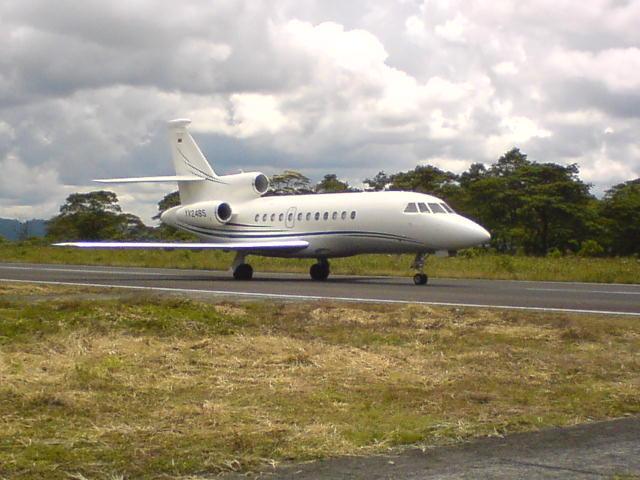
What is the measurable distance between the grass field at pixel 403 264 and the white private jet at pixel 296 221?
448cm

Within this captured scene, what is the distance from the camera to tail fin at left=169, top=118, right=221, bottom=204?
37.1 m

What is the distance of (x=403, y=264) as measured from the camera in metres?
42.0

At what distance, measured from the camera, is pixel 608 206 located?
74.4 m

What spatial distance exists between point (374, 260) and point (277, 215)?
12926mm

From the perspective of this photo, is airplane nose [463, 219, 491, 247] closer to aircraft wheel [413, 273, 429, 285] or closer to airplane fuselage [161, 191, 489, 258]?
airplane fuselage [161, 191, 489, 258]

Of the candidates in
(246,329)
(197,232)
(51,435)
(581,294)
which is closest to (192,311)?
(246,329)

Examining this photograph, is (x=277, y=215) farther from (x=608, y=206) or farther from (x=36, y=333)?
(x=608, y=206)

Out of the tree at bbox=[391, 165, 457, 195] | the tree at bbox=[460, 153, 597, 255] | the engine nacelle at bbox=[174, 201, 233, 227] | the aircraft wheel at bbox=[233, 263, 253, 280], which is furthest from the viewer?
the tree at bbox=[391, 165, 457, 195]

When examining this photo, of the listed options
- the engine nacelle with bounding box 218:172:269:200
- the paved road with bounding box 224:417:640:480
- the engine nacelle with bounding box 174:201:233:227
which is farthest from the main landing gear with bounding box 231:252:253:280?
the paved road with bounding box 224:417:640:480

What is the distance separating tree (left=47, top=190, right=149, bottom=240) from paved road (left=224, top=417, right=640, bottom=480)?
3289 inches

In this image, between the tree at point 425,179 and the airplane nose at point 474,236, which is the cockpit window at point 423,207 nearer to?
the airplane nose at point 474,236

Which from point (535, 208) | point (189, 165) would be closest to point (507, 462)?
point (189, 165)

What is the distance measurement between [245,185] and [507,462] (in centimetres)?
2970

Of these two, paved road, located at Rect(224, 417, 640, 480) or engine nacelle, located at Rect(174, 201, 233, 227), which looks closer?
paved road, located at Rect(224, 417, 640, 480)
